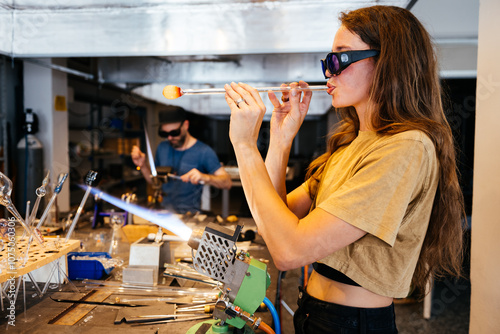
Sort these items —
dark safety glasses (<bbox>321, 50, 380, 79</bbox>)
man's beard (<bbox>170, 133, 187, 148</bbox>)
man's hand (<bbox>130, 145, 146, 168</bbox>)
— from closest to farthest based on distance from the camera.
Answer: dark safety glasses (<bbox>321, 50, 380, 79</bbox>)
man's hand (<bbox>130, 145, 146, 168</bbox>)
man's beard (<bbox>170, 133, 187, 148</bbox>)

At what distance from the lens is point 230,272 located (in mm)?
951

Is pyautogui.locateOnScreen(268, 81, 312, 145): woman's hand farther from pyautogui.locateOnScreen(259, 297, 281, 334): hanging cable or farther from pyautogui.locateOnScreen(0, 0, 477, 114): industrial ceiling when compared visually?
pyautogui.locateOnScreen(0, 0, 477, 114): industrial ceiling

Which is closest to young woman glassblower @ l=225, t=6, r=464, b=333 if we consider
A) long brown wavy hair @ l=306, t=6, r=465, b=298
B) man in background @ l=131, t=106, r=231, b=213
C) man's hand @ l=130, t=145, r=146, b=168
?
long brown wavy hair @ l=306, t=6, r=465, b=298

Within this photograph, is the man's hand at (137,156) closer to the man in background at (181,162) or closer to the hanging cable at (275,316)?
the man in background at (181,162)

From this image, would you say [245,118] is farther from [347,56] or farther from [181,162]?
[181,162]

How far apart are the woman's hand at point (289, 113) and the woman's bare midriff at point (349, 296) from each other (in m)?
0.44

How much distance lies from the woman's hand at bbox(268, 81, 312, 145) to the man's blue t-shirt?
223 centimetres

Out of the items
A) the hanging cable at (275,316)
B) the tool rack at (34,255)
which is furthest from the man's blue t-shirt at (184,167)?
the hanging cable at (275,316)

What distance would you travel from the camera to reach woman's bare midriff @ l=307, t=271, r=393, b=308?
0.91 meters

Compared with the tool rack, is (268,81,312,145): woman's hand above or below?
above

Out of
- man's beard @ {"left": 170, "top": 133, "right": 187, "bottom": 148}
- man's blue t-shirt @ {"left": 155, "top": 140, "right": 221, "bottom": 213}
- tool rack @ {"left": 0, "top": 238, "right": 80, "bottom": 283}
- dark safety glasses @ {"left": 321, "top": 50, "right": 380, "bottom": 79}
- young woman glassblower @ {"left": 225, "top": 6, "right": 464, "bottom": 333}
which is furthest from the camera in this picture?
man's beard @ {"left": 170, "top": 133, "right": 187, "bottom": 148}

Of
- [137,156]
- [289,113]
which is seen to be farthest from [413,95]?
[137,156]

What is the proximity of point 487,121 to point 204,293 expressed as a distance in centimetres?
139

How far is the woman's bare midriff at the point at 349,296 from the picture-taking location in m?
0.91
